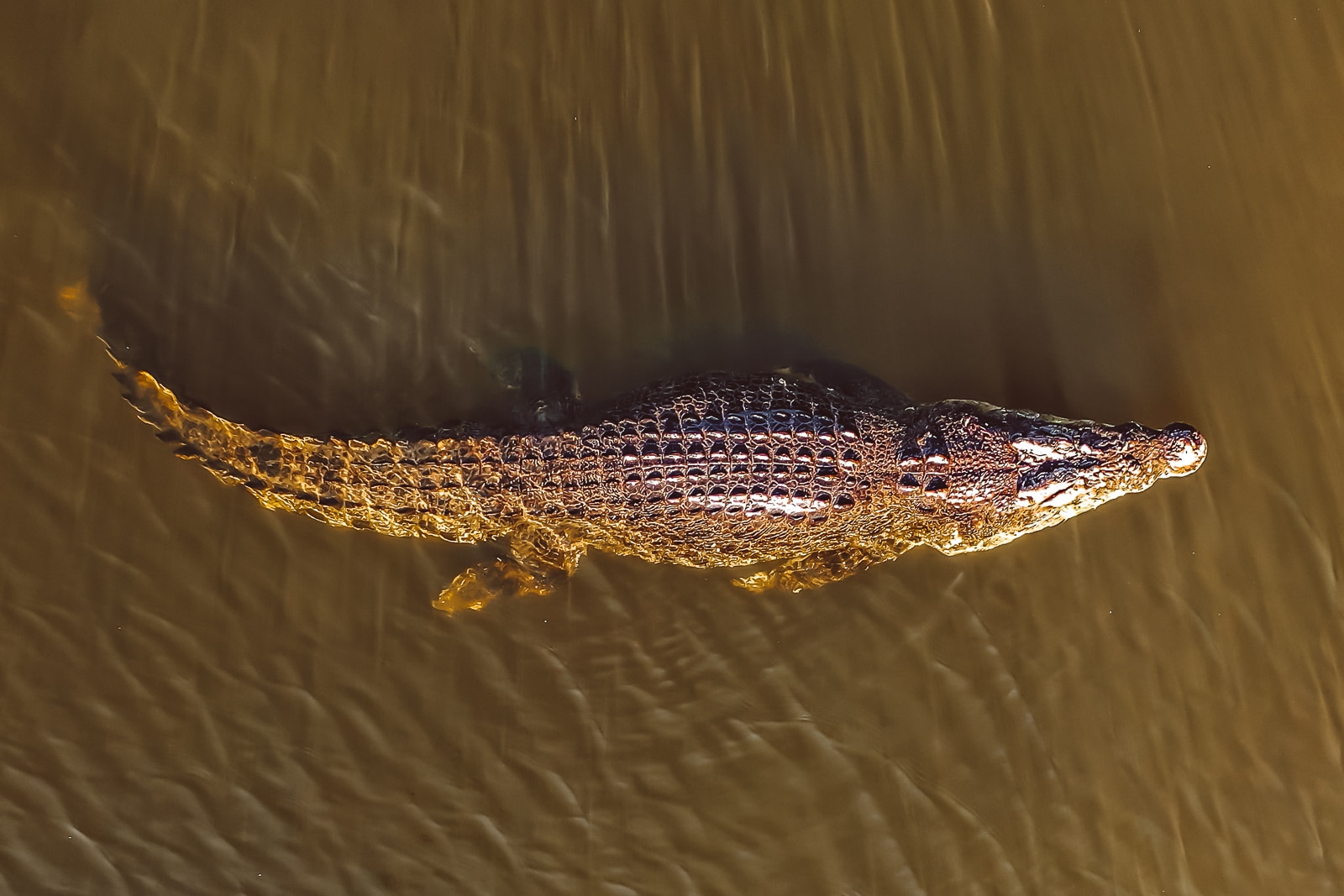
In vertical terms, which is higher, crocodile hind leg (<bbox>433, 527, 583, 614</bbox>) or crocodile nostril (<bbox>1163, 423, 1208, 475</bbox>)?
crocodile nostril (<bbox>1163, 423, 1208, 475</bbox>)

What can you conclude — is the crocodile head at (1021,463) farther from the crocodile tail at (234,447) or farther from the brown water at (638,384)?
the crocodile tail at (234,447)

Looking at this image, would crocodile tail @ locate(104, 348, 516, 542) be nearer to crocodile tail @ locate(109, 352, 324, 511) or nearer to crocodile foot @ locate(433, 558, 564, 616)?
crocodile tail @ locate(109, 352, 324, 511)

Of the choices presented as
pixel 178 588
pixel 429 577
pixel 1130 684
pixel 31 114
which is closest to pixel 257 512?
pixel 178 588

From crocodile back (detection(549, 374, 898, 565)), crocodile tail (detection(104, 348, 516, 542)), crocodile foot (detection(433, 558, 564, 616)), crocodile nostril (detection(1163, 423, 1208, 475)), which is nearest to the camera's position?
crocodile back (detection(549, 374, 898, 565))

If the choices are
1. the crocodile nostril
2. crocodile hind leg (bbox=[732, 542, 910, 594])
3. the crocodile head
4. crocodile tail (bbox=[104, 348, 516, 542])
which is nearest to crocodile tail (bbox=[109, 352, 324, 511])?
crocodile tail (bbox=[104, 348, 516, 542])

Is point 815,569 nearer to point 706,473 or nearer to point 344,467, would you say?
point 706,473

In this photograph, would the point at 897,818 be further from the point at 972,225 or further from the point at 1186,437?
the point at 972,225

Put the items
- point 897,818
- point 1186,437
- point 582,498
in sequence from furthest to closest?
point 897,818 → point 1186,437 → point 582,498
